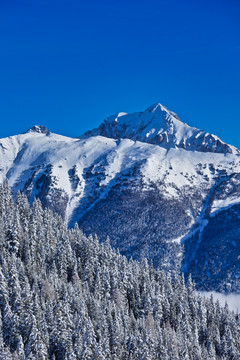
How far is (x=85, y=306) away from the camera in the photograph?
4188 inches

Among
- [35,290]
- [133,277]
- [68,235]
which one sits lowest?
[35,290]

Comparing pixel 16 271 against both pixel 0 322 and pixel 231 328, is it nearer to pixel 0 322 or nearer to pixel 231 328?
pixel 0 322

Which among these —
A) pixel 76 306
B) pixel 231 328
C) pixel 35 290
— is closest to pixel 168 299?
pixel 231 328

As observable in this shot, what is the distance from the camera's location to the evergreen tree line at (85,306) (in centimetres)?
8962

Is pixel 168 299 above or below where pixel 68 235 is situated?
below

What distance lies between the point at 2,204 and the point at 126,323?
58.5m

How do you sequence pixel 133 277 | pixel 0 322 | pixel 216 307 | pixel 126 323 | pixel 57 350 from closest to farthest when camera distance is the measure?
pixel 0 322, pixel 57 350, pixel 126 323, pixel 133 277, pixel 216 307

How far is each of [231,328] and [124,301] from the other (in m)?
40.4

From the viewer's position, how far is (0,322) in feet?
278

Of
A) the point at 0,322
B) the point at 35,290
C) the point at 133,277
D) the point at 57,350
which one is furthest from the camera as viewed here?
the point at 133,277

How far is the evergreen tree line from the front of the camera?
3529 inches

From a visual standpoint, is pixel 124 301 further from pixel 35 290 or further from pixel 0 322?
pixel 0 322

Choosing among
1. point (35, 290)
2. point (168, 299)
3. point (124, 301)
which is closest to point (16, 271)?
point (35, 290)

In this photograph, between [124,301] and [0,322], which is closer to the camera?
[0,322]
